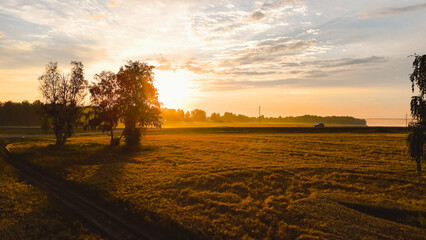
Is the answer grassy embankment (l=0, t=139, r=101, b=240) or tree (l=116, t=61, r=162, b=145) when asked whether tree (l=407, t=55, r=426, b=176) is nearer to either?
grassy embankment (l=0, t=139, r=101, b=240)

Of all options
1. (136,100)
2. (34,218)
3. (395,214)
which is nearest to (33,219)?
(34,218)

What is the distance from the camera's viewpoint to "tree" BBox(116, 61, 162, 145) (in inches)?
1608

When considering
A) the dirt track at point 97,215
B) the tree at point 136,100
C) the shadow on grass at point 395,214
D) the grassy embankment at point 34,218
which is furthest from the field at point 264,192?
the tree at point 136,100

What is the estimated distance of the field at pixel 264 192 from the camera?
12398 millimetres

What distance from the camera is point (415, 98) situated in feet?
46.9

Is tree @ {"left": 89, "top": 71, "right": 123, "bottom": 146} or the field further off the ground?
tree @ {"left": 89, "top": 71, "right": 123, "bottom": 146}

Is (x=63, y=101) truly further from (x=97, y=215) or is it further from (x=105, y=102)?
(x=97, y=215)

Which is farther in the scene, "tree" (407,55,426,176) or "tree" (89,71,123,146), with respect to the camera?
"tree" (89,71,123,146)

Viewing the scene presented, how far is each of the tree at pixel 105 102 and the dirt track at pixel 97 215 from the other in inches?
802

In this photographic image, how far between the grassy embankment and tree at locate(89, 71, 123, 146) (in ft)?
75.3

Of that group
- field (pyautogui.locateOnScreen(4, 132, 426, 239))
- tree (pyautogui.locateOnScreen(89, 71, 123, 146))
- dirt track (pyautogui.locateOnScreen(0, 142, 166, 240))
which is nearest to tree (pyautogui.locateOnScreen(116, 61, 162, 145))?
tree (pyautogui.locateOnScreen(89, 71, 123, 146))

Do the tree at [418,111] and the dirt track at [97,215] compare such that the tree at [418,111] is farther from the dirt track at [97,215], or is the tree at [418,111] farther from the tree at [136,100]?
the tree at [136,100]

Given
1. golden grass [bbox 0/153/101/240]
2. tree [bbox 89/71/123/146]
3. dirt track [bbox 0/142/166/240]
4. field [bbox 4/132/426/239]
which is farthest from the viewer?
tree [bbox 89/71/123/146]

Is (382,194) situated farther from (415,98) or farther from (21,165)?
(21,165)
